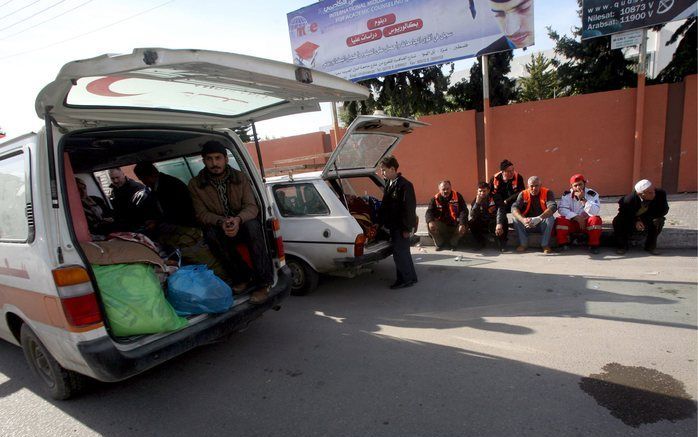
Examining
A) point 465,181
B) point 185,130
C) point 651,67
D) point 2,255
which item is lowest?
point 465,181

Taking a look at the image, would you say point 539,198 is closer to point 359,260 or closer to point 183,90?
point 359,260

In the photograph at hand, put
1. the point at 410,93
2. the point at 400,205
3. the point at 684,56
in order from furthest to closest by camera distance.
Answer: the point at 410,93 → the point at 684,56 → the point at 400,205

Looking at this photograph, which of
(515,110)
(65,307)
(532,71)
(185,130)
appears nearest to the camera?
(65,307)

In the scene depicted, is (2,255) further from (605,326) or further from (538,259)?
(538,259)

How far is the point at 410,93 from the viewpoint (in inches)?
641

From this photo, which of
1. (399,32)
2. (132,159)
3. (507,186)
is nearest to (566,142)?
(507,186)

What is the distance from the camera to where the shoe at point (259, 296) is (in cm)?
324

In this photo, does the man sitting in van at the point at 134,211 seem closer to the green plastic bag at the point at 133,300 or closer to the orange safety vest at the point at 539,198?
the green plastic bag at the point at 133,300

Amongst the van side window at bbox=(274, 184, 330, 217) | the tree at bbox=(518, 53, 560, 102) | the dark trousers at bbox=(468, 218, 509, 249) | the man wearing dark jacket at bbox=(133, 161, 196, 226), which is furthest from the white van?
the tree at bbox=(518, 53, 560, 102)

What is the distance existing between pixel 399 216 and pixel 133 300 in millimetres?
3112

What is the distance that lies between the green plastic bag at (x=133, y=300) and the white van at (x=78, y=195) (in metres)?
0.06

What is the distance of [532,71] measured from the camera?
23.5 meters

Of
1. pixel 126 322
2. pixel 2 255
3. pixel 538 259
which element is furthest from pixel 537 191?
pixel 2 255

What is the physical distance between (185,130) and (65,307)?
172cm
